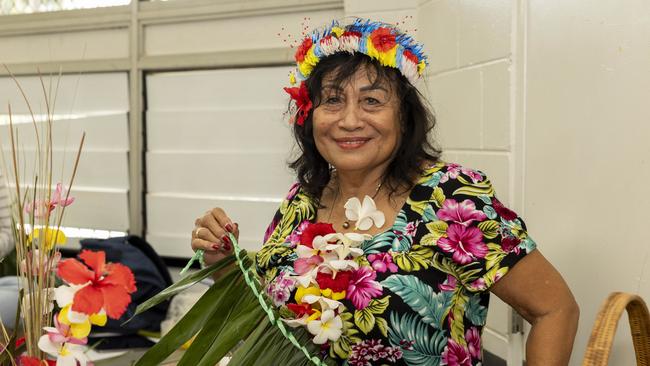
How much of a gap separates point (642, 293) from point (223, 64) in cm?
235

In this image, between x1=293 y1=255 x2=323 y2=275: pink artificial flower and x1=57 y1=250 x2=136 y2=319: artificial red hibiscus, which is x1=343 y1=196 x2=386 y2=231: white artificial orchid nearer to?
x1=293 y1=255 x2=323 y2=275: pink artificial flower

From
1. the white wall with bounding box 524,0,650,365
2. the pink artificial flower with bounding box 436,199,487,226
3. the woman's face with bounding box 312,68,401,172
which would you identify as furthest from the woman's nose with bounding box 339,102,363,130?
the white wall with bounding box 524,0,650,365

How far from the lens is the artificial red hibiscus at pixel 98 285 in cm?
60

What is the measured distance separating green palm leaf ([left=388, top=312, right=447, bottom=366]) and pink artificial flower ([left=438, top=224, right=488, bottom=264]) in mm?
125

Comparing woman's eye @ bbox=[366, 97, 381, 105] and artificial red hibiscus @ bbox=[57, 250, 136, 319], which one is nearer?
artificial red hibiscus @ bbox=[57, 250, 136, 319]

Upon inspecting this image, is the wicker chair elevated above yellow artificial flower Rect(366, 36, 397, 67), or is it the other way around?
yellow artificial flower Rect(366, 36, 397, 67)

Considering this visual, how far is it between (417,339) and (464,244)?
0.58 ft

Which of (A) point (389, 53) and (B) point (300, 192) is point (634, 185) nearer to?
(A) point (389, 53)

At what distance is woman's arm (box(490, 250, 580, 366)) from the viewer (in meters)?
1.15

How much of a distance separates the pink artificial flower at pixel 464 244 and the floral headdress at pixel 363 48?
325 millimetres

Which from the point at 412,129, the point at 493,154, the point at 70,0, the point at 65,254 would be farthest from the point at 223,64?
the point at 412,129

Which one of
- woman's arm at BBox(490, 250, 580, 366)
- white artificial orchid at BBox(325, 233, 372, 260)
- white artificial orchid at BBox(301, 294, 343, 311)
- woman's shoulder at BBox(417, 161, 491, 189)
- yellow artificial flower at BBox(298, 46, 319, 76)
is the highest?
yellow artificial flower at BBox(298, 46, 319, 76)

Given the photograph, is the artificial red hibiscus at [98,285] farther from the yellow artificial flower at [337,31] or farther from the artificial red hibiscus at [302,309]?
the yellow artificial flower at [337,31]

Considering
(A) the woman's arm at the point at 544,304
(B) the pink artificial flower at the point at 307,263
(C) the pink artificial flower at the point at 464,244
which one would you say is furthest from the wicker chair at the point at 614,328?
(B) the pink artificial flower at the point at 307,263
